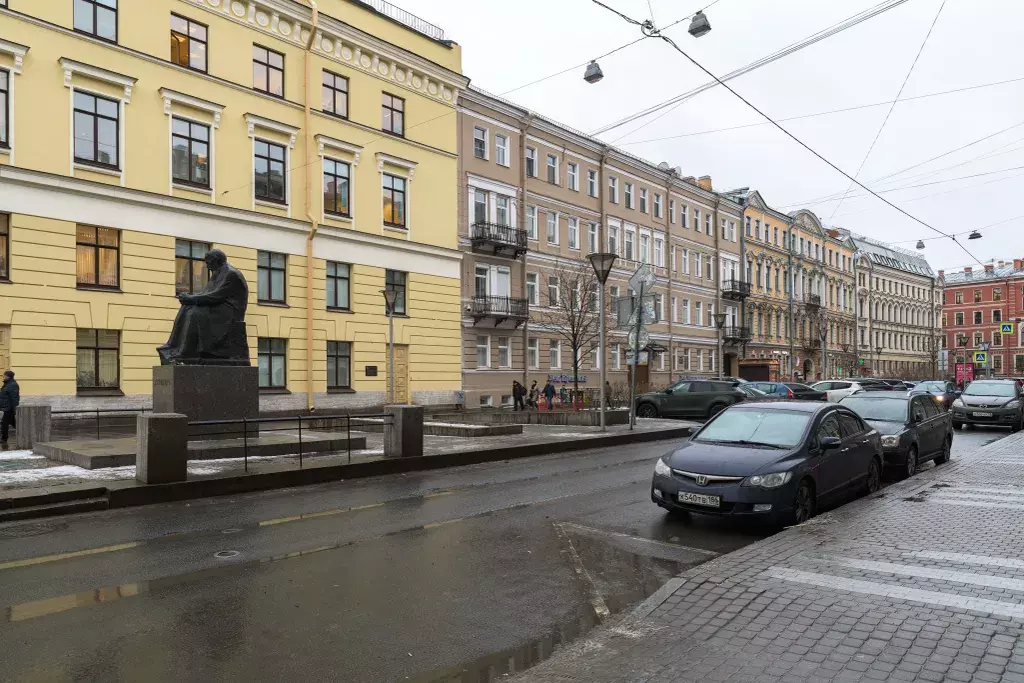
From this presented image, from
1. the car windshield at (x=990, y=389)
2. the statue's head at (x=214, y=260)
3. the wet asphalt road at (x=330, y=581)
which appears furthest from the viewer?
the car windshield at (x=990, y=389)

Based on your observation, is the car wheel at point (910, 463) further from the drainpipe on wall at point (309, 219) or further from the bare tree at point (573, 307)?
the bare tree at point (573, 307)

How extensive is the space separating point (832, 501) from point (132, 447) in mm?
11584

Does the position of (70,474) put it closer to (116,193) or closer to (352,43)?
(116,193)

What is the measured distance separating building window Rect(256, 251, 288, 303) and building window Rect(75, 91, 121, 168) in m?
6.06

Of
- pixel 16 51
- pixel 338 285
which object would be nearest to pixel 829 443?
pixel 16 51

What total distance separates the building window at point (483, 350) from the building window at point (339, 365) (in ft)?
29.4

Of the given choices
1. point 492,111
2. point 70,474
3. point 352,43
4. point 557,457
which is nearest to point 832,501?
point 557,457

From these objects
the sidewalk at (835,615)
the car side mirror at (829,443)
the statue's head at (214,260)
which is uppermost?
the statue's head at (214,260)

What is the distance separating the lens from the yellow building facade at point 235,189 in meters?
22.4

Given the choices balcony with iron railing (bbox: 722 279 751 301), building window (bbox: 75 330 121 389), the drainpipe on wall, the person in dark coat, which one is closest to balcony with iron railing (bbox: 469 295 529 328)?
the drainpipe on wall

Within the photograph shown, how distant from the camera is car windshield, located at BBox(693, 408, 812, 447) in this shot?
9.59 meters

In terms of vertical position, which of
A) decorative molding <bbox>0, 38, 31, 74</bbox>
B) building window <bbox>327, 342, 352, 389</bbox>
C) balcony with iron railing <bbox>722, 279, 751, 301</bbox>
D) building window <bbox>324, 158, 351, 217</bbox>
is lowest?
building window <bbox>327, 342, 352, 389</bbox>

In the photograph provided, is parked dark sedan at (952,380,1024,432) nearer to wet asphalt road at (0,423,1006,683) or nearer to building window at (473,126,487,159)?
wet asphalt road at (0,423,1006,683)

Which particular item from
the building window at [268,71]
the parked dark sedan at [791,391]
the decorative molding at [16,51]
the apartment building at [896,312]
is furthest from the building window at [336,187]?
the apartment building at [896,312]
